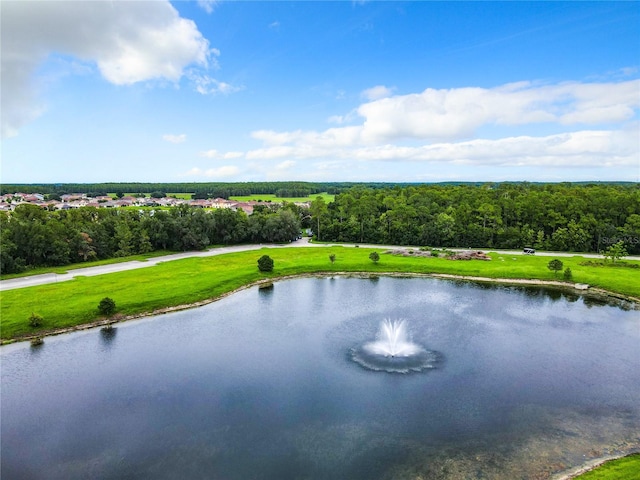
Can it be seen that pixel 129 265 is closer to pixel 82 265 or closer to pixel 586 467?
pixel 82 265

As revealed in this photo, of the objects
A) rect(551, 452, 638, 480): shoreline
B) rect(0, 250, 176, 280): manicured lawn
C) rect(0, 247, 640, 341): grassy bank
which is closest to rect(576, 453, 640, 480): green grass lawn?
rect(551, 452, 638, 480): shoreline

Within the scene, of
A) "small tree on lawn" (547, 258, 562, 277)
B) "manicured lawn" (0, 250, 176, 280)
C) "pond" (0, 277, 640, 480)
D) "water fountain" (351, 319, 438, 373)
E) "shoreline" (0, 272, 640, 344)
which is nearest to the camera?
"pond" (0, 277, 640, 480)

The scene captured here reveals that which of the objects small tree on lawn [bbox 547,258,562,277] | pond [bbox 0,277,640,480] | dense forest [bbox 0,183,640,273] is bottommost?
pond [bbox 0,277,640,480]

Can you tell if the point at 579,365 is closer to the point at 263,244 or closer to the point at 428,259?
the point at 428,259

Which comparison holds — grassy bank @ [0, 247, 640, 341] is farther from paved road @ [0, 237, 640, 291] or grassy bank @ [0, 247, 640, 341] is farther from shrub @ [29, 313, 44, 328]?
paved road @ [0, 237, 640, 291]

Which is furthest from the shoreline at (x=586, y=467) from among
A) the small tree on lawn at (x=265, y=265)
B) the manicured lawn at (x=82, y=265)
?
the manicured lawn at (x=82, y=265)

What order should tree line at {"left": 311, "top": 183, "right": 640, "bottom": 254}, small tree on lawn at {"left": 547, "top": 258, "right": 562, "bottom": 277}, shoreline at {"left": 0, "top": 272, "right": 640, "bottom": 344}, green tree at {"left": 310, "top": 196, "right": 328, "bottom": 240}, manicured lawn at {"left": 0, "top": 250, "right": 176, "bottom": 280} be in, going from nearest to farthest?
shoreline at {"left": 0, "top": 272, "right": 640, "bottom": 344}
manicured lawn at {"left": 0, "top": 250, "right": 176, "bottom": 280}
small tree on lawn at {"left": 547, "top": 258, "right": 562, "bottom": 277}
tree line at {"left": 311, "top": 183, "right": 640, "bottom": 254}
green tree at {"left": 310, "top": 196, "right": 328, "bottom": 240}

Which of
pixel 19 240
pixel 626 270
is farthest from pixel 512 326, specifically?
pixel 19 240

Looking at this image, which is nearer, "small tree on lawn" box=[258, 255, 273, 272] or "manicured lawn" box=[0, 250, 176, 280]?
"manicured lawn" box=[0, 250, 176, 280]
